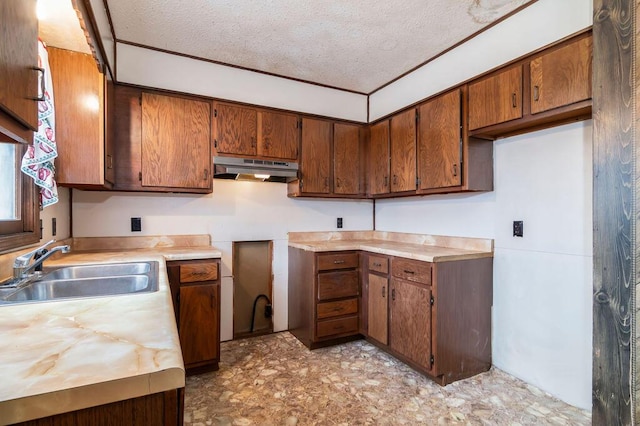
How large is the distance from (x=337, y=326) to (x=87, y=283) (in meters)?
1.96

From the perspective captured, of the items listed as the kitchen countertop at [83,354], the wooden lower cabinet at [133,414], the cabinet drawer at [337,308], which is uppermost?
the kitchen countertop at [83,354]

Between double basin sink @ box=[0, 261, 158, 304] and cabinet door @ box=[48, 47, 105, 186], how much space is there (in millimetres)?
582

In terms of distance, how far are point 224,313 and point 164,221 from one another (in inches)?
39.5

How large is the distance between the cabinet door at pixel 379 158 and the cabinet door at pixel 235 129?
125 centimetres

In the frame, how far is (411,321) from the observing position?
8.02 feet

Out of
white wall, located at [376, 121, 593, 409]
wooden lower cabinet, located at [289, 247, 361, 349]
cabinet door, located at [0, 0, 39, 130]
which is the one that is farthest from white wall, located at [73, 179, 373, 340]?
cabinet door, located at [0, 0, 39, 130]

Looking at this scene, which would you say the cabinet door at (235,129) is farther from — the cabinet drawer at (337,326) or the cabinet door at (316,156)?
the cabinet drawer at (337,326)

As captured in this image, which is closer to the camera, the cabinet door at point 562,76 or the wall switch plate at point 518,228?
the cabinet door at point 562,76

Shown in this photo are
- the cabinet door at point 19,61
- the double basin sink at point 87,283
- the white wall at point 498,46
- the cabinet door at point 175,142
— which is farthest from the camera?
the cabinet door at point 175,142

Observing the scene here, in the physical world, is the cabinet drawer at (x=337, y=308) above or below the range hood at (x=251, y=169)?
below

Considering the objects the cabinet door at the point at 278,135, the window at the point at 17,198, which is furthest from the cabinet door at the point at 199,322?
the cabinet door at the point at 278,135

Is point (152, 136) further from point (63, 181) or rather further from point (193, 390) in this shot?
point (193, 390)

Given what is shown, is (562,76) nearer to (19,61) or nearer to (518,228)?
(518,228)

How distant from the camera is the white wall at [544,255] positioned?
6.44 feet
